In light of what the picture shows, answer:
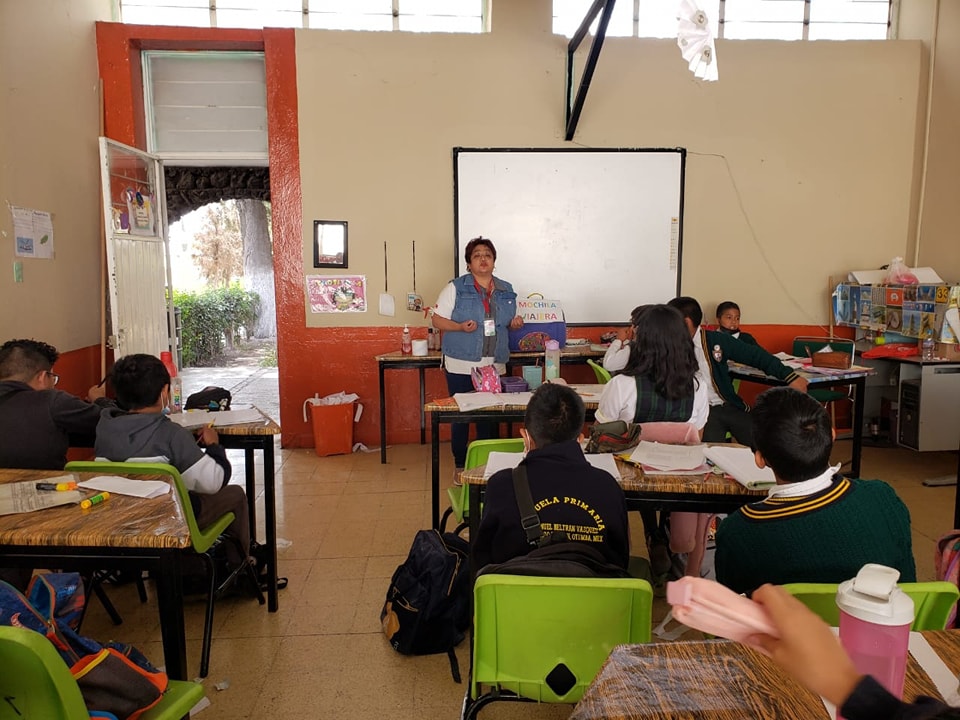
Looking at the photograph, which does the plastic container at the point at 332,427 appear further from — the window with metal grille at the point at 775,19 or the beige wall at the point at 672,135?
the window with metal grille at the point at 775,19

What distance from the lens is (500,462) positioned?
2479 millimetres

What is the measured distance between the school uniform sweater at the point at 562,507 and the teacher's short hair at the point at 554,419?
0.14 m

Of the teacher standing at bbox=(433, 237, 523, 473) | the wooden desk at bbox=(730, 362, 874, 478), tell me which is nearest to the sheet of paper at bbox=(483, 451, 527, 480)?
the teacher standing at bbox=(433, 237, 523, 473)

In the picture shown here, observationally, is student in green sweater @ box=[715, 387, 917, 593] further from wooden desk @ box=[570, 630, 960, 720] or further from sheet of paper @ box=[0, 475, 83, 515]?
sheet of paper @ box=[0, 475, 83, 515]

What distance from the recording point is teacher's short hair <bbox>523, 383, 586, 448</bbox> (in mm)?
2111

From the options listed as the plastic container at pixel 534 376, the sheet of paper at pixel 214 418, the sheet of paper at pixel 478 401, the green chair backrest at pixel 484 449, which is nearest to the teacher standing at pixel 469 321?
the plastic container at pixel 534 376

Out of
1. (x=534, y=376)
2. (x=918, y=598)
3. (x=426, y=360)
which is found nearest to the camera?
(x=918, y=598)

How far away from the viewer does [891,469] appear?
5.14 m

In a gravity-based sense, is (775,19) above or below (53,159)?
above

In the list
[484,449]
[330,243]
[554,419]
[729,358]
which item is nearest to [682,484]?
[554,419]

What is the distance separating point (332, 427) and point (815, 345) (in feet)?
13.0

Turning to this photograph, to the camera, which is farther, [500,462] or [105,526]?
[500,462]

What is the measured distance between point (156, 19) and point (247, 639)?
17.3 ft

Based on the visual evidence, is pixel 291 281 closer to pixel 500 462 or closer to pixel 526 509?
pixel 500 462
